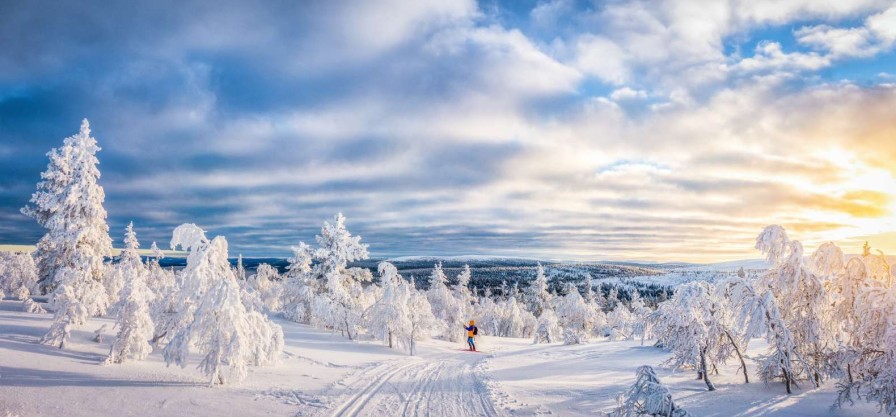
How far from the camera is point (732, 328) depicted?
20.3 meters

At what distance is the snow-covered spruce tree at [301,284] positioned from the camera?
40.6 m

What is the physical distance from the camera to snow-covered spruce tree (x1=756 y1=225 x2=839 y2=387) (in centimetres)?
1880

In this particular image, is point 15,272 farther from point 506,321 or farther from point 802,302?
point 802,302

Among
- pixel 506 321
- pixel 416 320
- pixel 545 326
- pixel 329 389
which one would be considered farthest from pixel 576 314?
pixel 329 389

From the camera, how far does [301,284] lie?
41562mm

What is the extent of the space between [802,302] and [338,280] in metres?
32.1

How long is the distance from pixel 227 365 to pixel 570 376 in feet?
57.2

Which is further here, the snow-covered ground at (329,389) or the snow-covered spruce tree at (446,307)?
the snow-covered spruce tree at (446,307)

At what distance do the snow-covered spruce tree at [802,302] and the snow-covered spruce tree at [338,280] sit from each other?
93.0ft

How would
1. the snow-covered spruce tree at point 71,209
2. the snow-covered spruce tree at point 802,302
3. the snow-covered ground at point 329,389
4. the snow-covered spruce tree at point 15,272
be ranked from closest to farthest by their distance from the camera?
1. the snow-covered ground at point 329,389
2. the snow-covered spruce tree at point 802,302
3. the snow-covered spruce tree at point 71,209
4. the snow-covered spruce tree at point 15,272

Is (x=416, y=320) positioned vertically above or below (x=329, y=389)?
above

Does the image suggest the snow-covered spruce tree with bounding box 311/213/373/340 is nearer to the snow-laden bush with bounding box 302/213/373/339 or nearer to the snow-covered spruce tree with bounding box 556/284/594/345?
the snow-laden bush with bounding box 302/213/373/339

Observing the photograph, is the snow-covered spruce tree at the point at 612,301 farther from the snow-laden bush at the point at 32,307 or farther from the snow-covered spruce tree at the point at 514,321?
the snow-laden bush at the point at 32,307

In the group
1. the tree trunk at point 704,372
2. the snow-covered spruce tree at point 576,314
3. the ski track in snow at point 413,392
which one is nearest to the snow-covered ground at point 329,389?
the ski track in snow at point 413,392
